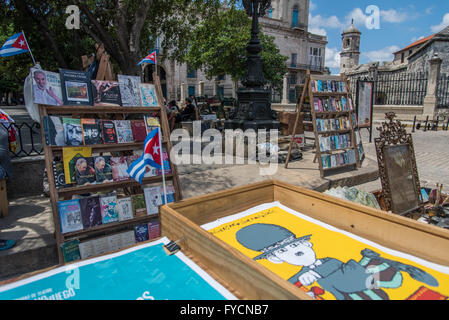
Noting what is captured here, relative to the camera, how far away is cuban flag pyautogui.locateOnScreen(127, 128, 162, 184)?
2.14 m

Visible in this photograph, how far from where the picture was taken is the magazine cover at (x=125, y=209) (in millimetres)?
2922

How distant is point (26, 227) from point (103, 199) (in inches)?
56.6

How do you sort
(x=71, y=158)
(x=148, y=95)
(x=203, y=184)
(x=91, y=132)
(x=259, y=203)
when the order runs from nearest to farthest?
(x=259, y=203) → (x=71, y=158) → (x=91, y=132) → (x=148, y=95) → (x=203, y=184)

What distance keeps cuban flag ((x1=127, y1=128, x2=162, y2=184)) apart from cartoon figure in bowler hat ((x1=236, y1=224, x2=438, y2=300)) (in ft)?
2.92

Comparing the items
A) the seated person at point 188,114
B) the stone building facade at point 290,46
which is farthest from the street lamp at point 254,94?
the stone building facade at point 290,46

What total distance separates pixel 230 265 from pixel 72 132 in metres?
2.26

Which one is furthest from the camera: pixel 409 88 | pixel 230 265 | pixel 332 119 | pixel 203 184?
pixel 409 88

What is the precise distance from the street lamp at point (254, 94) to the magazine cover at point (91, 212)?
190 inches

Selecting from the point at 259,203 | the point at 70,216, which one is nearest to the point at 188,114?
the point at 70,216

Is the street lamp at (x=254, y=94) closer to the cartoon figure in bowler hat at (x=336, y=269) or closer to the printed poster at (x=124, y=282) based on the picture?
the cartoon figure in bowler hat at (x=336, y=269)

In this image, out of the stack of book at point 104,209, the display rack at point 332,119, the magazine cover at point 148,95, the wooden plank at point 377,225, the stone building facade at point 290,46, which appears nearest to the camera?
the wooden plank at point 377,225

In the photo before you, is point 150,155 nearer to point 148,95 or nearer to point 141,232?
point 141,232

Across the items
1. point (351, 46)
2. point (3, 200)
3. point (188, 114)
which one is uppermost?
point (351, 46)

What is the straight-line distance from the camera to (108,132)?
294cm
